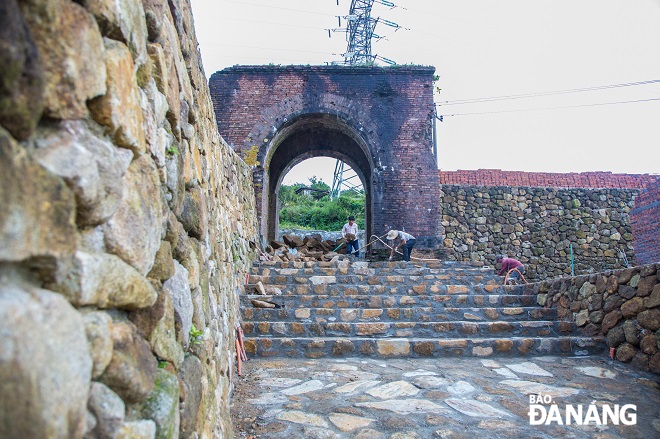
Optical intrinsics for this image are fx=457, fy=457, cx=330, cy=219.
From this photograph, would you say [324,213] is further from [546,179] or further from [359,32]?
[546,179]

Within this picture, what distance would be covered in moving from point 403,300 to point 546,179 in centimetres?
905

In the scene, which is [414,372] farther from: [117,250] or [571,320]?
[117,250]

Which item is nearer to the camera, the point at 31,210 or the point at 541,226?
the point at 31,210

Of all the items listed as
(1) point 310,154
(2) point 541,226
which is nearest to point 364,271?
(1) point 310,154

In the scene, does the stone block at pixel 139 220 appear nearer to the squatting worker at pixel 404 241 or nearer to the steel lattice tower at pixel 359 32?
the squatting worker at pixel 404 241

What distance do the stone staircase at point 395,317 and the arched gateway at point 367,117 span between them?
3.86 metres

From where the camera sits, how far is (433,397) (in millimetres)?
3627

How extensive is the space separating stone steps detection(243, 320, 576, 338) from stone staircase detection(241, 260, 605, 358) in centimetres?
1

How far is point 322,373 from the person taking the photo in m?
4.29

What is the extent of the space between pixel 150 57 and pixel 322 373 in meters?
3.37

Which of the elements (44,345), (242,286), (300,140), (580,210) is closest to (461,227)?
(580,210)

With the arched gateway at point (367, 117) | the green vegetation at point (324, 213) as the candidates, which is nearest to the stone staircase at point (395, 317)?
the arched gateway at point (367, 117)

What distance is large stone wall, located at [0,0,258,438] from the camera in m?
0.76

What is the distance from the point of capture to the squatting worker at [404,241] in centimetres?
1030
